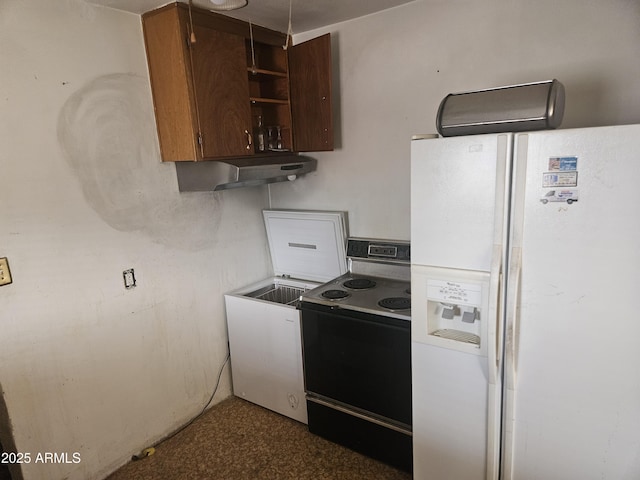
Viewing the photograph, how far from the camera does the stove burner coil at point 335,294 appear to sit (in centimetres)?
221

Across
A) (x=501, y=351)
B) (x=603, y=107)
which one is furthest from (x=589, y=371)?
(x=603, y=107)

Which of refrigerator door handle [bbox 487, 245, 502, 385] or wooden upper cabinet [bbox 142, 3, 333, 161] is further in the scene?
wooden upper cabinet [bbox 142, 3, 333, 161]

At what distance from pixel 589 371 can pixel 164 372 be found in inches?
83.2

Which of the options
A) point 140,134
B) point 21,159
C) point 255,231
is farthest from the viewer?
point 255,231

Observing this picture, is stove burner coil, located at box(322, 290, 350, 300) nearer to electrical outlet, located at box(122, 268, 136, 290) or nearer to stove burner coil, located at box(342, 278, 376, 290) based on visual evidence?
stove burner coil, located at box(342, 278, 376, 290)

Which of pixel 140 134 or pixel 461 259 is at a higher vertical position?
pixel 140 134

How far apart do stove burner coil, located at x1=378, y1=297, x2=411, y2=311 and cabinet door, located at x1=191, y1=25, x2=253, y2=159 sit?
A: 113cm

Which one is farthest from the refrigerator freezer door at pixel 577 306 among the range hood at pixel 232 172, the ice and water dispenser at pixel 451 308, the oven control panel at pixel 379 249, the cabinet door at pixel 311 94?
the range hood at pixel 232 172

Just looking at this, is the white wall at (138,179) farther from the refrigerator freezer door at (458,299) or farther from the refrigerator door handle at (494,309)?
the refrigerator door handle at (494,309)

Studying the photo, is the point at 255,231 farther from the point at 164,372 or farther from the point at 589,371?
the point at 589,371

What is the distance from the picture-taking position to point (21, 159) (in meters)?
1.71

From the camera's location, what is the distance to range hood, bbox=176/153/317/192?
217cm

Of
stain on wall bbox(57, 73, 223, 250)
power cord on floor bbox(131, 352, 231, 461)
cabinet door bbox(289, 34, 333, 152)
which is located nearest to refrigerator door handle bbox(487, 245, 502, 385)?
cabinet door bbox(289, 34, 333, 152)

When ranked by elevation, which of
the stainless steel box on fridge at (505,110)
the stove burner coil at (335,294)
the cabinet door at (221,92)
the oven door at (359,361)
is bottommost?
the oven door at (359,361)
